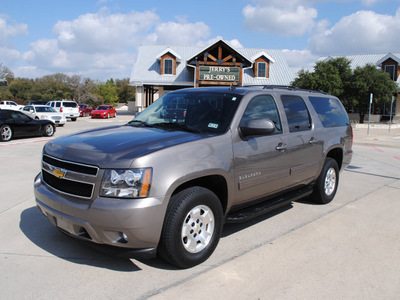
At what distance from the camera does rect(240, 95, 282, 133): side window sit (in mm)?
4137

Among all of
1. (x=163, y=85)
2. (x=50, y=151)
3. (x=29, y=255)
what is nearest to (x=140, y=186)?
(x=50, y=151)

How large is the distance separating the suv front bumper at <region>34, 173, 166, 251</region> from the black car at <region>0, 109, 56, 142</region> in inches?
489

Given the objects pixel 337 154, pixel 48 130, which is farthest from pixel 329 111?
pixel 48 130

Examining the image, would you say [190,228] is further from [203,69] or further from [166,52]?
[166,52]

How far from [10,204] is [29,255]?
208cm

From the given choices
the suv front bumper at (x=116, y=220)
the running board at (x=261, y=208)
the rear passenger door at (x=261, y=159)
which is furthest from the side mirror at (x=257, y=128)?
the suv front bumper at (x=116, y=220)

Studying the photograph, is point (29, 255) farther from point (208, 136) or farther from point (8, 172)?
point (8, 172)

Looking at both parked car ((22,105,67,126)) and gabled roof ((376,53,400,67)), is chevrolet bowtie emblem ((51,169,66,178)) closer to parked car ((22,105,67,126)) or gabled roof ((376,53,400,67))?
parked car ((22,105,67,126))

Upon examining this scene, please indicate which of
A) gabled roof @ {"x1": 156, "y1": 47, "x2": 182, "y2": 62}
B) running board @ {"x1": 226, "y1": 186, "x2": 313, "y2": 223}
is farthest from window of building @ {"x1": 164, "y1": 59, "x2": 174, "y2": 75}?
running board @ {"x1": 226, "y1": 186, "x2": 313, "y2": 223}

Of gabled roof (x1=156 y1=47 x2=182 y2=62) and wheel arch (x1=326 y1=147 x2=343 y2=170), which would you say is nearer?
wheel arch (x1=326 y1=147 x2=343 y2=170)

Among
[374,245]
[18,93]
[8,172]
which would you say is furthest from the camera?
[18,93]

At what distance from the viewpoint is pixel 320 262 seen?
12.1 ft

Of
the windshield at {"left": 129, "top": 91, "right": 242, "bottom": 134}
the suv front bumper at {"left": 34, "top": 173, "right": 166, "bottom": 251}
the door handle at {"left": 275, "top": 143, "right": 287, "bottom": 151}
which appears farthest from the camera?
the door handle at {"left": 275, "top": 143, "right": 287, "bottom": 151}

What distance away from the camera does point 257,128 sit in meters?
3.74
